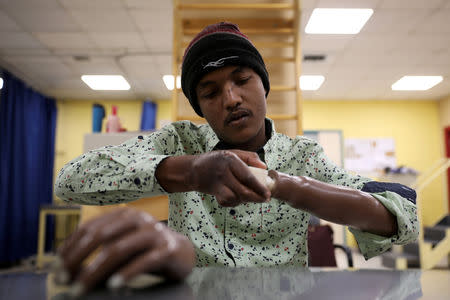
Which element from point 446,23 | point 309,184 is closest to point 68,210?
point 309,184

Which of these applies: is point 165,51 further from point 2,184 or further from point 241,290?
point 241,290

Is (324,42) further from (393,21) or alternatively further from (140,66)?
(140,66)

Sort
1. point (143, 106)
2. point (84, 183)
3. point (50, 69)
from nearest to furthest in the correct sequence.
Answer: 1. point (84, 183)
2. point (50, 69)
3. point (143, 106)

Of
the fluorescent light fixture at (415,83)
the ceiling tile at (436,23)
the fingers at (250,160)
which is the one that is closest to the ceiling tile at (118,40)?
the ceiling tile at (436,23)

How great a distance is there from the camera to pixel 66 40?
13.2 feet

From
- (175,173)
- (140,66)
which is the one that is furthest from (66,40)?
(175,173)

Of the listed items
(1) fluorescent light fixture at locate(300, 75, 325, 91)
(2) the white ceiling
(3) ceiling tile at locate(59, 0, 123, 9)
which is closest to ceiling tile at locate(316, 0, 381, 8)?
(2) the white ceiling

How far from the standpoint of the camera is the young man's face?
3.13 ft

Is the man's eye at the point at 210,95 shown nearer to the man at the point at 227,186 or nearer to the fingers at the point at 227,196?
the man at the point at 227,186

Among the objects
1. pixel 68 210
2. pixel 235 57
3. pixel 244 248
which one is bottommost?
pixel 68 210

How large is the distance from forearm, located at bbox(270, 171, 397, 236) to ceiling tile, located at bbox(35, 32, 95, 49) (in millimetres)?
3918

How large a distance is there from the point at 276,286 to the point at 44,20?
13.0 ft

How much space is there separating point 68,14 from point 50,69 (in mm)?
1848

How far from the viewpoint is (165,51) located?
4344 mm
